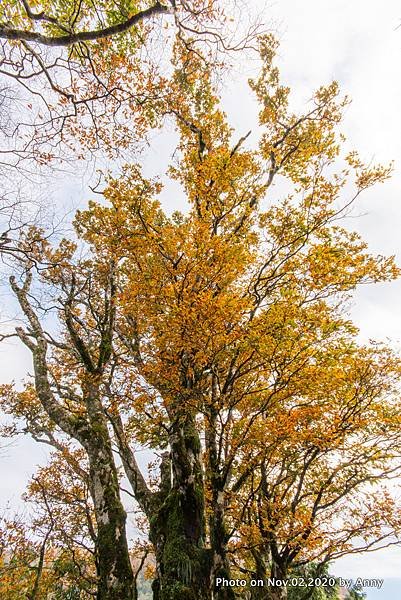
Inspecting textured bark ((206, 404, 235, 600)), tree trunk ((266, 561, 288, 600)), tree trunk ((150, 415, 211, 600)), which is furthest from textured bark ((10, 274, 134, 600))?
tree trunk ((266, 561, 288, 600))

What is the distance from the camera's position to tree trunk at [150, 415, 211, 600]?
6.35m

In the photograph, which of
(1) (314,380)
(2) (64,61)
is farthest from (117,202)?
(1) (314,380)

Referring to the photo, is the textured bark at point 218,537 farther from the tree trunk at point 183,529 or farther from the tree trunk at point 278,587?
the tree trunk at point 278,587

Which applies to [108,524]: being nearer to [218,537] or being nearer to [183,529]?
[183,529]

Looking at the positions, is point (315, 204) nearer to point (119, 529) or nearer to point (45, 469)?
point (119, 529)

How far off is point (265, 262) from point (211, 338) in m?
2.63

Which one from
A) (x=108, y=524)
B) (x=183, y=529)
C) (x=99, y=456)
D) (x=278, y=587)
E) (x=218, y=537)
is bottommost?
(x=278, y=587)

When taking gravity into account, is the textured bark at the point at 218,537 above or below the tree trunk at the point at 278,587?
above

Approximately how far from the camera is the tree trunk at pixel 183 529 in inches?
250

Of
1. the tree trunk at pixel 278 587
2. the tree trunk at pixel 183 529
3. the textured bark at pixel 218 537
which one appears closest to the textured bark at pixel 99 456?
the tree trunk at pixel 183 529

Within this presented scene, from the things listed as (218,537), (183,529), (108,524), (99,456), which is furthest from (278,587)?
(99,456)

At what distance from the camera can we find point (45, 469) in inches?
553

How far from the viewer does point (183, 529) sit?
23.0 feet

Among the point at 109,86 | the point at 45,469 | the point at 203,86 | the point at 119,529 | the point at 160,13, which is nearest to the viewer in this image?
the point at 160,13
